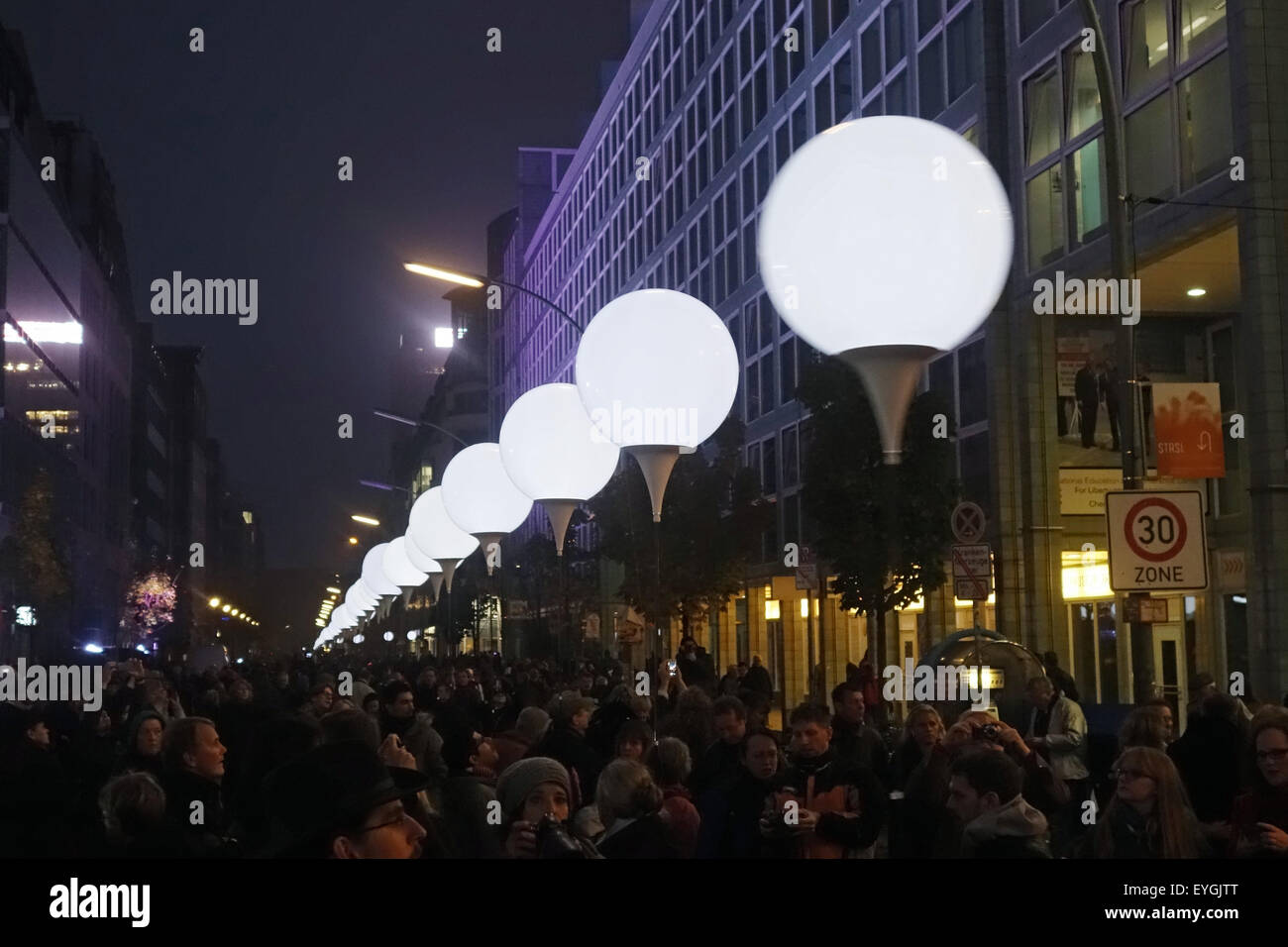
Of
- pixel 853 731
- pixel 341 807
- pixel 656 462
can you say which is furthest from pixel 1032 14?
pixel 341 807

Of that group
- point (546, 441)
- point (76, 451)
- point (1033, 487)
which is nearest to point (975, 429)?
point (1033, 487)

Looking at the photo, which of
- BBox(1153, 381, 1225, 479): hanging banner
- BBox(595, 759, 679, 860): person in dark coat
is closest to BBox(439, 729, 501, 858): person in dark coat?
BBox(595, 759, 679, 860): person in dark coat

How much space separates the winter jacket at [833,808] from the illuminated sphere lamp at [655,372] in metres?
2.86

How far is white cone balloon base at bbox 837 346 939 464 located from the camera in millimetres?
5754

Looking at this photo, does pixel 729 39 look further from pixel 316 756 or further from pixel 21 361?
pixel 316 756

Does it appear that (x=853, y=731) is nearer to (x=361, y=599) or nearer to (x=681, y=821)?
(x=681, y=821)

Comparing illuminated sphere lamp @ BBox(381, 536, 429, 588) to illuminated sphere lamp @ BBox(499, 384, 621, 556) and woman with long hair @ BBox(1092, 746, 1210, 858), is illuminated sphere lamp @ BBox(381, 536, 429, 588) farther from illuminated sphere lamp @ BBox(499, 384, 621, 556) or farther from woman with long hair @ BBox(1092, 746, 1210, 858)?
woman with long hair @ BBox(1092, 746, 1210, 858)

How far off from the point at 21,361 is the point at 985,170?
59.4m

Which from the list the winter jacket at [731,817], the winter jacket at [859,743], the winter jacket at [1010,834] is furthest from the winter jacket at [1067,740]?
the winter jacket at [1010,834]

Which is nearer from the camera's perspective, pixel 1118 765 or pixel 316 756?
pixel 316 756

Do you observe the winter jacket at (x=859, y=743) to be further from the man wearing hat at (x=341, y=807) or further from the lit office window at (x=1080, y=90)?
the lit office window at (x=1080, y=90)

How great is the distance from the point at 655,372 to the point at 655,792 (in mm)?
3493

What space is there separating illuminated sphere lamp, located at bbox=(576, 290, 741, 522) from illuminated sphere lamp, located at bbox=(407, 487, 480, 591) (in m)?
9.11

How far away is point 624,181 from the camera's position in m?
67.6
